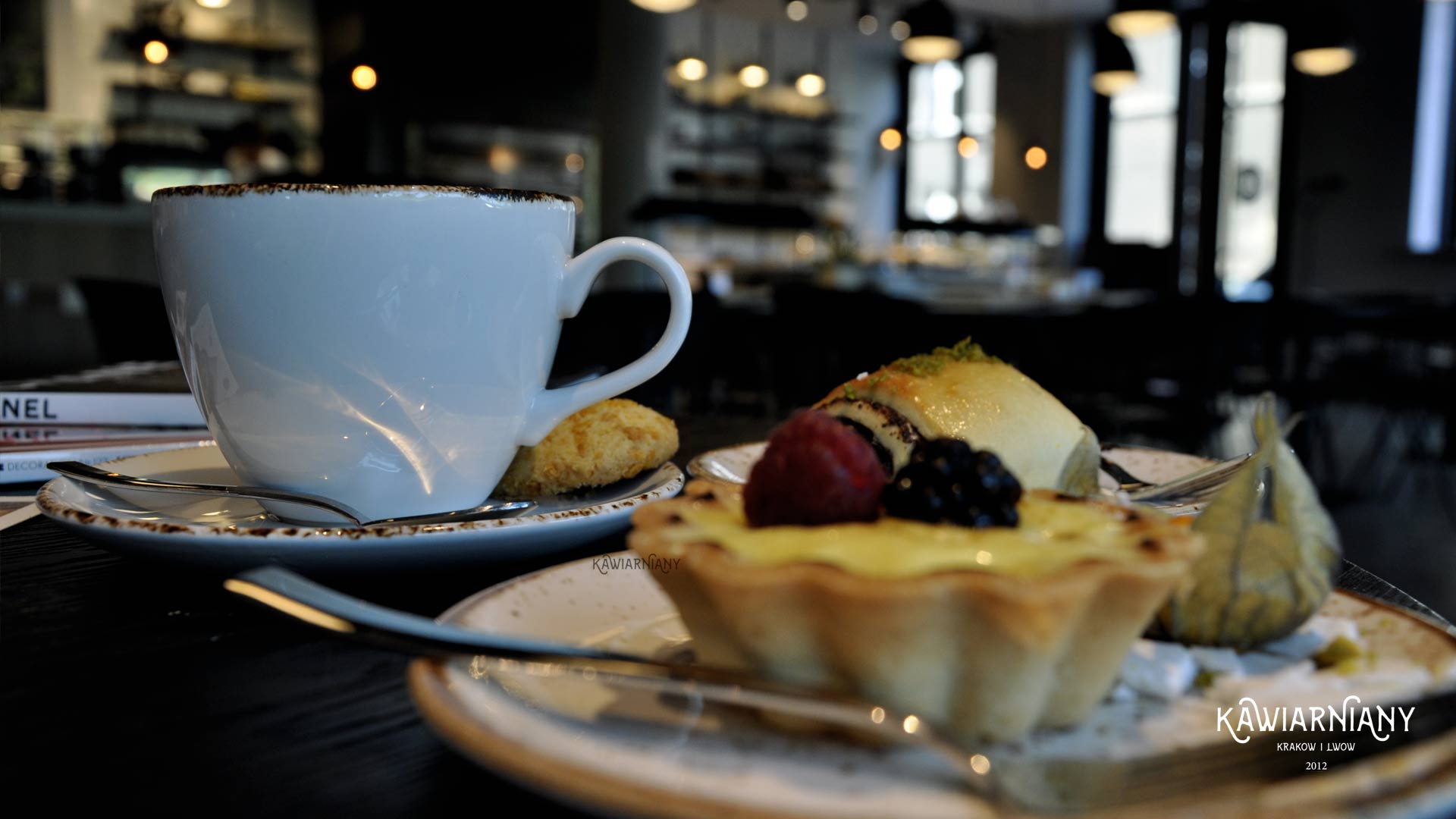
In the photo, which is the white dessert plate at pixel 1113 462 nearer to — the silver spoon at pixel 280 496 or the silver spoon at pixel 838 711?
the silver spoon at pixel 280 496

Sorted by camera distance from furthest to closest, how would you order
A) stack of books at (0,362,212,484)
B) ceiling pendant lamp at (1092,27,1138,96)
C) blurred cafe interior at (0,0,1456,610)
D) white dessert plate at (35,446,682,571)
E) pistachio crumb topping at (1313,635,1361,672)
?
1. ceiling pendant lamp at (1092,27,1138,96)
2. blurred cafe interior at (0,0,1456,610)
3. stack of books at (0,362,212,484)
4. white dessert plate at (35,446,682,571)
5. pistachio crumb topping at (1313,635,1361,672)

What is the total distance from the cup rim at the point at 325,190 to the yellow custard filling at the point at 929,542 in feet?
0.93

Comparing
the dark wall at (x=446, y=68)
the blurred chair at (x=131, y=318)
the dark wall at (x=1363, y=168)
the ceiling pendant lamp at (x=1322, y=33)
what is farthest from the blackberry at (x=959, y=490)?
the dark wall at (x=1363, y=168)

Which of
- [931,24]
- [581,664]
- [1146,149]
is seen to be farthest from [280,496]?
[1146,149]

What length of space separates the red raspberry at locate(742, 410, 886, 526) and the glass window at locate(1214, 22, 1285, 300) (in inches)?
417

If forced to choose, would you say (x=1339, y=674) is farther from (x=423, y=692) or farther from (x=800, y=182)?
(x=800, y=182)

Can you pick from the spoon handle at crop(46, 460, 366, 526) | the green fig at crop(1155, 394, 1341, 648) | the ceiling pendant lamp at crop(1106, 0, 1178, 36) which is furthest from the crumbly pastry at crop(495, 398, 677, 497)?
the ceiling pendant lamp at crop(1106, 0, 1178, 36)

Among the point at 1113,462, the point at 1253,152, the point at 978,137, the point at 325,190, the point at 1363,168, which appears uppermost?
the point at 978,137

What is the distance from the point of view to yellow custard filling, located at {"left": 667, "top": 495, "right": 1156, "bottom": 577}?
0.39m

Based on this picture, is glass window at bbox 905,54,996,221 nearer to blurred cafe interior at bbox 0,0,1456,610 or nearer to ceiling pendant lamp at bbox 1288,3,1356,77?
blurred cafe interior at bbox 0,0,1456,610

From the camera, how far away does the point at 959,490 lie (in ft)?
1.50

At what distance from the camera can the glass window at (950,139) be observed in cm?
1309

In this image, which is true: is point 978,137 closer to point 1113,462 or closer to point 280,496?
point 1113,462

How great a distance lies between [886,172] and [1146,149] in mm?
3463
